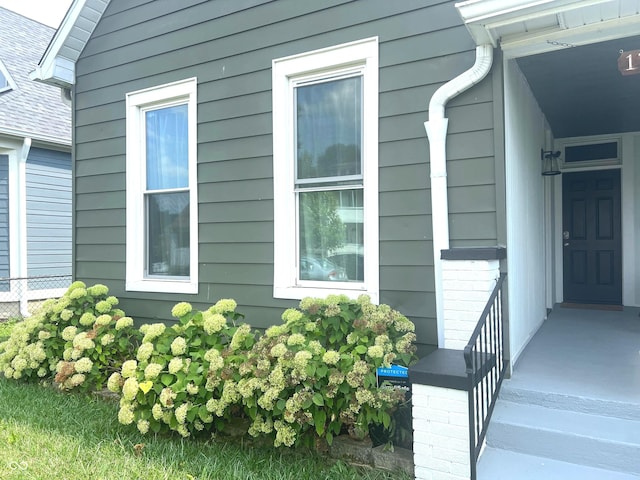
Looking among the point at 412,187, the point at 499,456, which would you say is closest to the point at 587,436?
the point at 499,456

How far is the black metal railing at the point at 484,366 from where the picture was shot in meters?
2.29

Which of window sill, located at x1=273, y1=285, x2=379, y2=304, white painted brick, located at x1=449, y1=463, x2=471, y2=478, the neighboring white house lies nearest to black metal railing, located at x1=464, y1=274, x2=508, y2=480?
white painted brick, located at x1=449, y1=463, x2=471, y2=478

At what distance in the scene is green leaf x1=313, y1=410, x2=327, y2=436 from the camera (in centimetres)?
266

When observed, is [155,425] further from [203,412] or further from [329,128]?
[329,128]

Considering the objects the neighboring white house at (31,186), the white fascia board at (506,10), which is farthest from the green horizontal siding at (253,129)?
the neighboring white house at (31,186)

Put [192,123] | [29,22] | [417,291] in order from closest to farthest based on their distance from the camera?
[417,291] → [192,123] → [29,22]

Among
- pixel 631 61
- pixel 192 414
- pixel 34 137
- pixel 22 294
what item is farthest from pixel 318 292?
pixel 34 137

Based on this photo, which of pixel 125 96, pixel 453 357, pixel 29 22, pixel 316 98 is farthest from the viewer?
pixel 29 22

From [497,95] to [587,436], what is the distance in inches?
78.8

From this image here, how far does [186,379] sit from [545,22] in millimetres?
3010

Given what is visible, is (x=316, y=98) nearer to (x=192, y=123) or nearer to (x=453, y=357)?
(x=192, y=123)

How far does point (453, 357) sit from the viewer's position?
270 centimetres

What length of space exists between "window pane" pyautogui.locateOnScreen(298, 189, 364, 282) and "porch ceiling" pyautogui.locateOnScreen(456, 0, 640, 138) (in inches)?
56.7

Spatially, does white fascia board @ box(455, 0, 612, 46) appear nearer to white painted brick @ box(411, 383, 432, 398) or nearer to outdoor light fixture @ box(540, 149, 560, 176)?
white painted brick @ box(411, 383, 432, 398)
